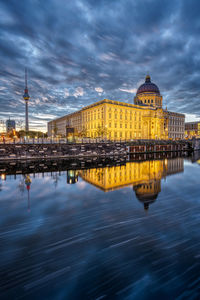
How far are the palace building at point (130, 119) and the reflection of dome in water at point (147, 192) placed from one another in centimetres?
4629

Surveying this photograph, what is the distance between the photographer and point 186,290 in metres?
4.23

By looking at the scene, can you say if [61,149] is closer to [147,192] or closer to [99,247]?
[147,192]

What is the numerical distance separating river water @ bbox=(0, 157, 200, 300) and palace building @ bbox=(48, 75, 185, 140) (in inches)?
2027

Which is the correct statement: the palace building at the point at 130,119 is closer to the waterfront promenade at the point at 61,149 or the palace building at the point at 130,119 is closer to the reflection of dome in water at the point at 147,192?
the waterfront promenade at the point at 61,149

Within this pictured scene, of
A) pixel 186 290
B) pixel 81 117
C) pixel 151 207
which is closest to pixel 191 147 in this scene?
pixel 81 117

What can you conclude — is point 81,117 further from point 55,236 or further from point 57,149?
point 55,236

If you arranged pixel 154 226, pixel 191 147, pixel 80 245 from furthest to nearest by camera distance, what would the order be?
pixel 191 147 → pixel 154 226 → pixel 80 245

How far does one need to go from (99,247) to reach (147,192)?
7.97m

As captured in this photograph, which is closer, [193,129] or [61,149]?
[61,149]

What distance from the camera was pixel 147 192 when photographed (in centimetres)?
1280

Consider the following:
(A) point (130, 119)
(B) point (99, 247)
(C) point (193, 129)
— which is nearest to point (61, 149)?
(B) point (99, 247)

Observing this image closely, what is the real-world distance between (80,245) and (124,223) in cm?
263

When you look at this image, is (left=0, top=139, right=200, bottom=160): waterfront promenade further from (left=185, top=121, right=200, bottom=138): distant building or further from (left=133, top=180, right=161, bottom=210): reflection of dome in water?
(left=185, top=121, right=200, bottom=138): distant building

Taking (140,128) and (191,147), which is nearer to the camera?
(191,147)
